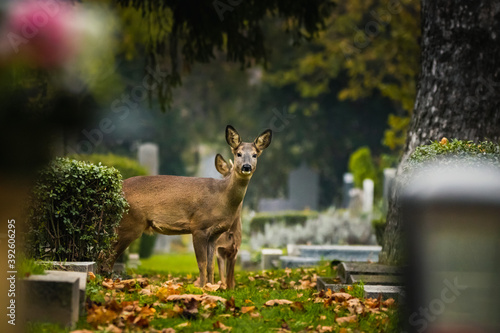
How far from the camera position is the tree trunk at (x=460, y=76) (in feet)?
32.1

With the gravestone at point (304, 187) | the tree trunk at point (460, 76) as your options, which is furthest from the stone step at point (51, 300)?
the gravestone at point (304, 187)

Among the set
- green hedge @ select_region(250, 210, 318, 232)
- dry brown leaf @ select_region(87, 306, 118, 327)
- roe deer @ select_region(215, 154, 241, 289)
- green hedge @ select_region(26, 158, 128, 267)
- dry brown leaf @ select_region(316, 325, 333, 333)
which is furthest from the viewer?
green hedge @ select_region(250, 210, 318, 232)

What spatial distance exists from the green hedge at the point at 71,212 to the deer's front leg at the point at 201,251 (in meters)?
1.30

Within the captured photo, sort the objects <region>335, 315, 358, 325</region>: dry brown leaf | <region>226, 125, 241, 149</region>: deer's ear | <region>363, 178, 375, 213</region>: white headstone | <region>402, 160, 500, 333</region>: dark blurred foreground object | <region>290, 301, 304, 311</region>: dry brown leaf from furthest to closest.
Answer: <region>363, 178, 375, 213</region>: white headstone, <region>226, 125, 241, 149</region>: deer's ear, <region>290, 301, 304, 311</region>: dry brown leaf, <region>335, 315, 358, 325</region>: dry brown leaf, <region>402, 160, 500, 333</region>: dark blurred foreground object

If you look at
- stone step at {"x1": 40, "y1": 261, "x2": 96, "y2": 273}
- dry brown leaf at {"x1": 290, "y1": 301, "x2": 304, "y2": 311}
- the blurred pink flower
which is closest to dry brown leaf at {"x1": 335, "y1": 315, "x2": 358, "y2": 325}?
dry brown leaf at {"x1": 290, "y1": 301, "x2": 304, "y2": 311}

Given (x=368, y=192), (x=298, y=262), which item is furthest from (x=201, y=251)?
(x=368, y=192)

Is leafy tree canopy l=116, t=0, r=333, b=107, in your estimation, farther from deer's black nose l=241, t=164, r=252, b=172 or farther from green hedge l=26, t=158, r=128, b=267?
green hedge l=26, t=158, r=128, b=267

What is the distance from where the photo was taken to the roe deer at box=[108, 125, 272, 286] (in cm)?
861

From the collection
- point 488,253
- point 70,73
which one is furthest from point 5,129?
point 70,73

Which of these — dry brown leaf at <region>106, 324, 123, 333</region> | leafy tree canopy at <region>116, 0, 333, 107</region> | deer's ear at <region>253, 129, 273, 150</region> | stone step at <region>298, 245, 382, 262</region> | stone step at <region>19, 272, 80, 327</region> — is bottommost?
stone step at <region>298, 245, 382, 262</region>

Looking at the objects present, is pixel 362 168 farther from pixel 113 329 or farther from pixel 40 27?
pixel 113 329

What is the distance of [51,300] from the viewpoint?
5.20 metres

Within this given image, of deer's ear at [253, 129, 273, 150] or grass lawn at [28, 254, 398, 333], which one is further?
deer's ear at [253, 129, 273, 150]

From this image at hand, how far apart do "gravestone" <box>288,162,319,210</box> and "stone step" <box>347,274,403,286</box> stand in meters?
32.0
